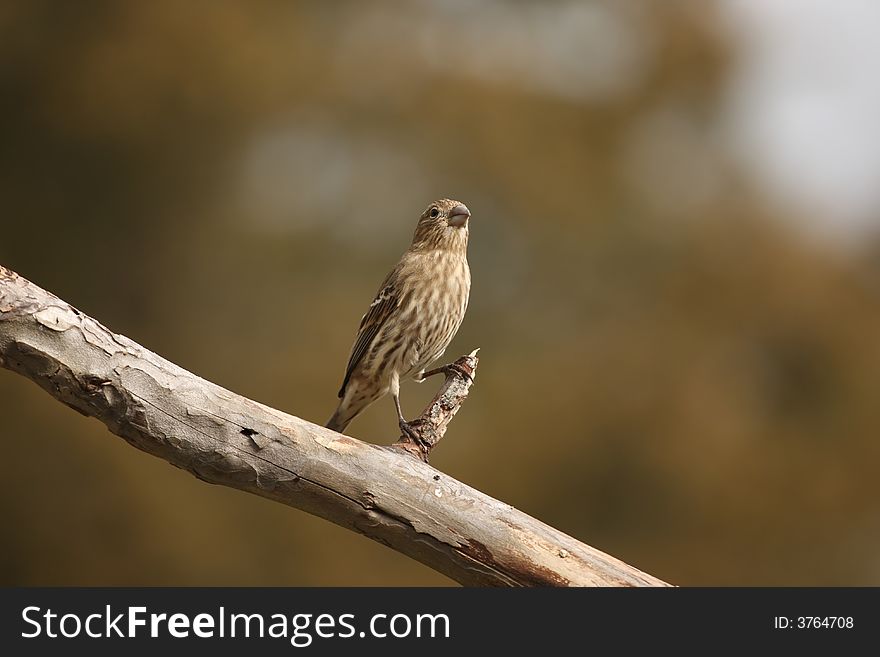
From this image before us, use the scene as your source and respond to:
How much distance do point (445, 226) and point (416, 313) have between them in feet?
1.89

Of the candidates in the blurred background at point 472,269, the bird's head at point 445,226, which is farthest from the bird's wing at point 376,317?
the blurred background at point 472,269

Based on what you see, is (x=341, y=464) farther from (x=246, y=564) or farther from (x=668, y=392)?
(x=668, y=392)

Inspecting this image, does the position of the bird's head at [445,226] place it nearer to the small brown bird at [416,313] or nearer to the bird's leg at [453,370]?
the small brown bird at [416,313]

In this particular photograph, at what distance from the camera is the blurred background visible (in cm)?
1189

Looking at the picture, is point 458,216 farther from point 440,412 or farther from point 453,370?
point 440,412

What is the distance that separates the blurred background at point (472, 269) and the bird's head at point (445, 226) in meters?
5.31

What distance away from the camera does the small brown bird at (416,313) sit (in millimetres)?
5773

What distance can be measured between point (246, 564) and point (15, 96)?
6.46 metres

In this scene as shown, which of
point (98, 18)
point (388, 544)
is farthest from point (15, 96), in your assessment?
point (388, 544)

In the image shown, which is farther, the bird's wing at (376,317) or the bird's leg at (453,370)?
the bird's wing at (376,317)

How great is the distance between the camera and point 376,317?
232 inches

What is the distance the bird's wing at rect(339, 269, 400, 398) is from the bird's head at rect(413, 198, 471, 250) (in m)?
0.30

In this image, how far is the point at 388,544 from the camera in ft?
14.3

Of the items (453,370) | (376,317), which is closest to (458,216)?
(376,317)
